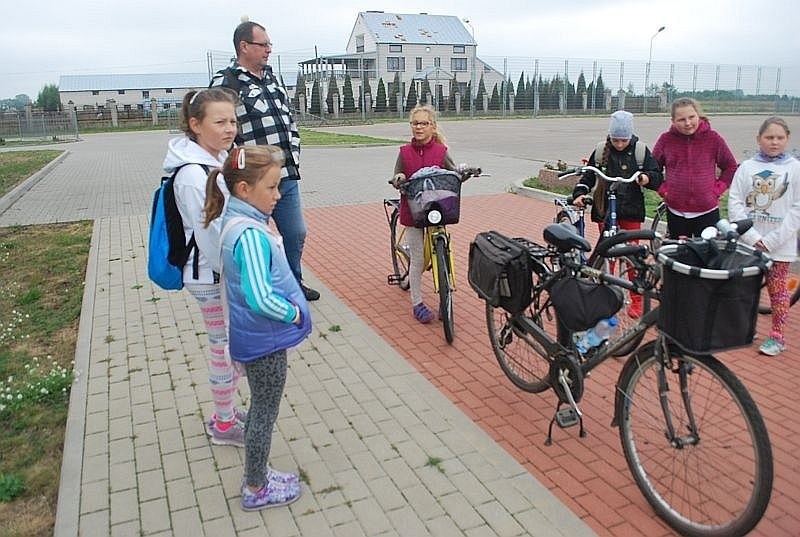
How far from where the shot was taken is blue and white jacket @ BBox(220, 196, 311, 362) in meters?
2.69

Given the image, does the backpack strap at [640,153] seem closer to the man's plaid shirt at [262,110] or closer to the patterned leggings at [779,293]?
the patterned leggings at [779,293]

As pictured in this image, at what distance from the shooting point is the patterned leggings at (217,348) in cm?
336

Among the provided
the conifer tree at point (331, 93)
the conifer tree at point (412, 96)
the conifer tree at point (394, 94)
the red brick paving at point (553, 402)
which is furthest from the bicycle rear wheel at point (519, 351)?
the conifer tree at point (412, 96)

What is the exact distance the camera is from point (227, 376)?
140 inches

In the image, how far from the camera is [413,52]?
65.4 meters

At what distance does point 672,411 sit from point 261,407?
5.78 ft

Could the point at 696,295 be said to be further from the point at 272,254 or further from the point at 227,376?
the point at 227,376

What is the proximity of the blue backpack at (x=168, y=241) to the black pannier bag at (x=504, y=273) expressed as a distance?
155 cm

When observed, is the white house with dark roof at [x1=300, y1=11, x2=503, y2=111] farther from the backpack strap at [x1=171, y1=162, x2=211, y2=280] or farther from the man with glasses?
the backpack strap at [x1=171, y1=162, x2=211, y2=280]

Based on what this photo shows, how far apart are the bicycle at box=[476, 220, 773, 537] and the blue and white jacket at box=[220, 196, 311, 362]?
4.39 feet

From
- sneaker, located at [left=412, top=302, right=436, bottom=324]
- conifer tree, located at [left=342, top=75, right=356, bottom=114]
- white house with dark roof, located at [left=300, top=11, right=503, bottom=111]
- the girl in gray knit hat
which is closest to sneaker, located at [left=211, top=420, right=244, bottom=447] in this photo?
sneaker, located at [left=412, top=302, right=436, bottom=324]

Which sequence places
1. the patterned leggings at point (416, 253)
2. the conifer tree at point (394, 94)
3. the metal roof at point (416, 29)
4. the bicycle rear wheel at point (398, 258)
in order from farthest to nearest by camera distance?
1. the metal roof at point (416, 29)
2. the conifer tree at point (394, 94)
3. the bicycle rear wheel at point (398, 258)
4. the patterned leggings at point (416, 253)

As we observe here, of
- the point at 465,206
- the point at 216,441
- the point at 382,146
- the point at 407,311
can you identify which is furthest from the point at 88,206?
the point at 382,146

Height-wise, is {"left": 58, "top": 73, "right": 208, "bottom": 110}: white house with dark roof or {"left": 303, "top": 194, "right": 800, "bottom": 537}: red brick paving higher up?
{"left": 58, "top": 73, "right": 208, "bottom": 110}: white house with dark roof
